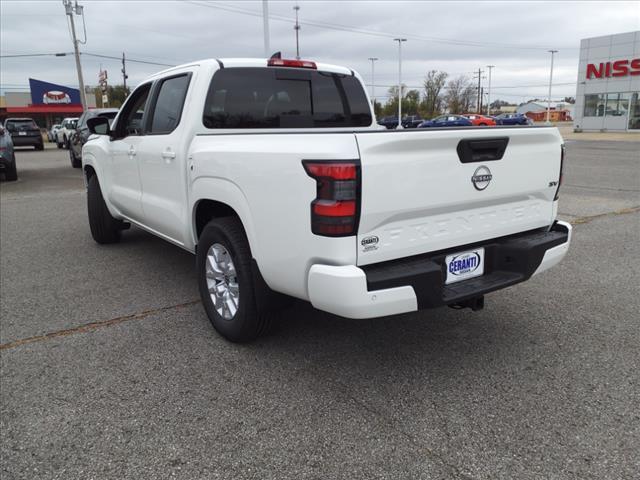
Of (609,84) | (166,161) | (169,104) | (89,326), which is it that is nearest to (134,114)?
(169,104)

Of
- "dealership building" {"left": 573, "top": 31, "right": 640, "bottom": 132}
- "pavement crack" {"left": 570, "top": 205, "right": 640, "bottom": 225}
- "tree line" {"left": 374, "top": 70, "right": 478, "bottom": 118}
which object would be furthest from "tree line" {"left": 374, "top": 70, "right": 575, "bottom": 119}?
"pavement crack" {"left": 570, "top": 205, "right": 640, "bottom": 225}

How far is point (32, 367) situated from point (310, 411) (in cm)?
187

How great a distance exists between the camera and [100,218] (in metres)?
6.50

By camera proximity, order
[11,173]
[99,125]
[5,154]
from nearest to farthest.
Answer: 1. [99,125]
2. [5,154]
3. [11,173]

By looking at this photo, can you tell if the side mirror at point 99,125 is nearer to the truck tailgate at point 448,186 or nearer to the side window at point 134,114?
the side window at point 134,114

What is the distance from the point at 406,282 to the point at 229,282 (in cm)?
137

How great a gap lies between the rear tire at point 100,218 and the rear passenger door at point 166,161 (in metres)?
1.79

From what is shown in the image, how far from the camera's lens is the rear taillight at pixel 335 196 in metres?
2.62

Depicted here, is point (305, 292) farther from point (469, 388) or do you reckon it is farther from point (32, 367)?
point (32, 367)

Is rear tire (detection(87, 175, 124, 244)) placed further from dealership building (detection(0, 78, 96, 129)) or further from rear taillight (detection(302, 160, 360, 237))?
dealership building (detection(0, 78, 96, 129))

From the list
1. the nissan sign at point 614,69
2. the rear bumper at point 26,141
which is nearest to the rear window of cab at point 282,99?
the rear bumper at point 26,141

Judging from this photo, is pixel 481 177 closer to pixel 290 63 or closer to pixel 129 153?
pixel 290 63

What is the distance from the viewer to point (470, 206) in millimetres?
3133

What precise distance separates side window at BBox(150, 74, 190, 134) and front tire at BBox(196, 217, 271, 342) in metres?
1.10
